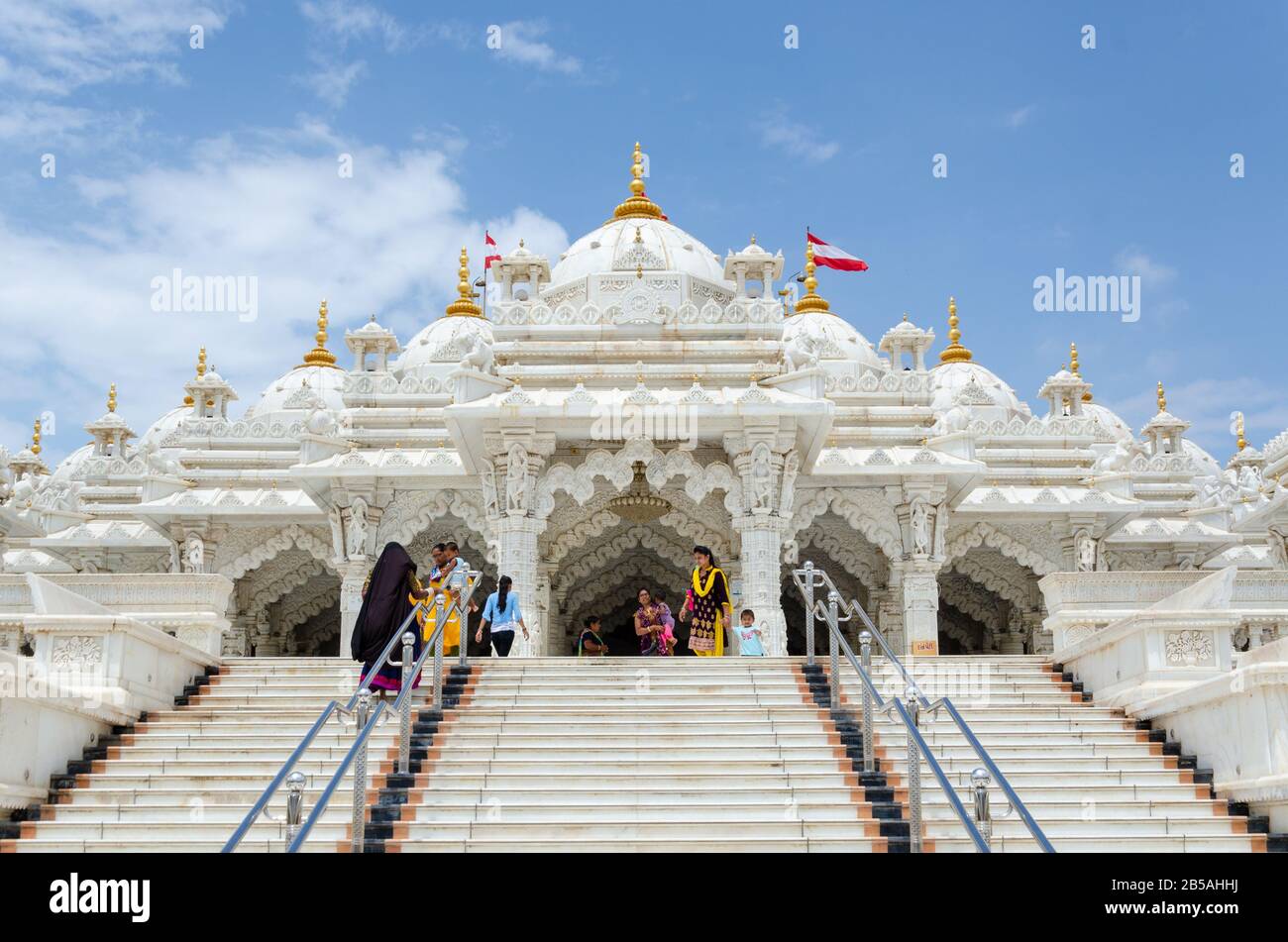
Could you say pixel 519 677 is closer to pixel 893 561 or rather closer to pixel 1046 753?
A: pixel 1046 753

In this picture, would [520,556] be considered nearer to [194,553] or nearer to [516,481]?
[516,481]

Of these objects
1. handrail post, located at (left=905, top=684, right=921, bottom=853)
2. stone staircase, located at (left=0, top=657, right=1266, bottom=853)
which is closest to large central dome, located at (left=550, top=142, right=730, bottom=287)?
stone staircase, located at (left=0, top=657, right=1266, bottom=853)

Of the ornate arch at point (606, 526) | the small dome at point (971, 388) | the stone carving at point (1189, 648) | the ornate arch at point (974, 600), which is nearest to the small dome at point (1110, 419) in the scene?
the small dome at point (971, 388)

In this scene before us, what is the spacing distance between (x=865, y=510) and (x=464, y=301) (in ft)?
56.7

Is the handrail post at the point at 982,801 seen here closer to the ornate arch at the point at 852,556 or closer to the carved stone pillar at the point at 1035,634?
the ornate arch at the point at 852,556

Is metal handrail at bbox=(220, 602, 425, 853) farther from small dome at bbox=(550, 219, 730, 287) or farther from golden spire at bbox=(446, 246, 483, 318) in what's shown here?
golden spire at bbox=(446, 246, 483, 318)

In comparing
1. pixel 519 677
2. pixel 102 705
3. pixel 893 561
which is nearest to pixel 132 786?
pixel 102 705

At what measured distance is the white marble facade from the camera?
17859 mm

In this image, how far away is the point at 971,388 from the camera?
32.3 meters

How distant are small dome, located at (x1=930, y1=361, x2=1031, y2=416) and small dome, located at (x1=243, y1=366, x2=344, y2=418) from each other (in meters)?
15.1

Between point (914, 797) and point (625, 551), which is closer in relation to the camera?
point (914, 797)

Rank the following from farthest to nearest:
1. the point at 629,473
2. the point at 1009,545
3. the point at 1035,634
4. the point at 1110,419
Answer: the point at 1110,419, the point at 1035,634, the point at 1009,545, the point at 629,473

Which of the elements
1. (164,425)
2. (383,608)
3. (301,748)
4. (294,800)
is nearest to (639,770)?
(383,608)
